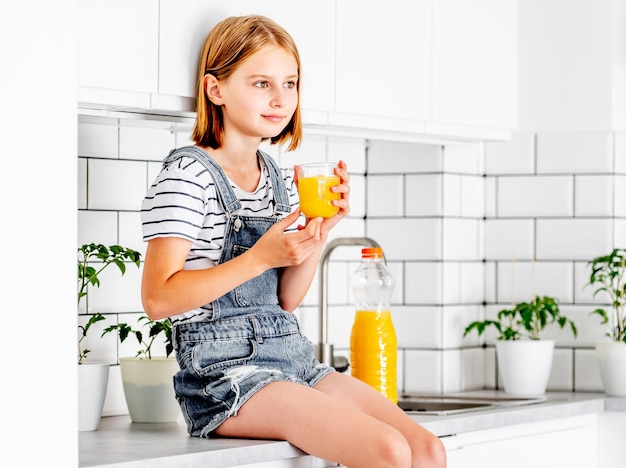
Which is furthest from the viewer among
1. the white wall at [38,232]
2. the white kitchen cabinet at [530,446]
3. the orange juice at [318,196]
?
the white kitchen cabinet at [530,446]

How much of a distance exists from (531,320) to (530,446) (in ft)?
1.47

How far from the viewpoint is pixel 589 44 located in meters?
3.16

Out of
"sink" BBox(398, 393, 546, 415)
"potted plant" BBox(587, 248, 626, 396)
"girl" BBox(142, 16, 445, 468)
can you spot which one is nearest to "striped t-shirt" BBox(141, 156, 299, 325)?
"girl" BBox(142, 16, 445, 468)

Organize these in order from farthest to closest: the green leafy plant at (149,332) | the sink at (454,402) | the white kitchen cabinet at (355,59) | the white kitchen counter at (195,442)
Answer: the sink at (454,402), the green leafy plant at (149,332), the white kitchen cabinet at (355,59), the white kitchen counter at (195,442)

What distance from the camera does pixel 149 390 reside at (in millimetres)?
2475

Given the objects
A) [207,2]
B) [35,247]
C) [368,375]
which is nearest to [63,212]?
[35,247]

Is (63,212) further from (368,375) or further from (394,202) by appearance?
(394,202)

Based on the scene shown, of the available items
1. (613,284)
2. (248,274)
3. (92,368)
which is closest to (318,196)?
(248,274)

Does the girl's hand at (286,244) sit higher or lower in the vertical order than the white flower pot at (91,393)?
higher

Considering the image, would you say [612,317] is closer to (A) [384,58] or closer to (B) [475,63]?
(B) [475,63]

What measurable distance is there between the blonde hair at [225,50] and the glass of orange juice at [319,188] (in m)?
0.27

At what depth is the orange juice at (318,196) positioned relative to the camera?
6.71ft

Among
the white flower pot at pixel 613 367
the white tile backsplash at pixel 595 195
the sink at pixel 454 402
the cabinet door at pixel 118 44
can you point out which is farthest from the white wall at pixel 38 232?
the white tile backsplash at pixel 595 195

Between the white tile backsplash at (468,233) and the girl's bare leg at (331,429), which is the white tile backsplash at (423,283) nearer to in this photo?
the white tile backsplash at (468,233)
